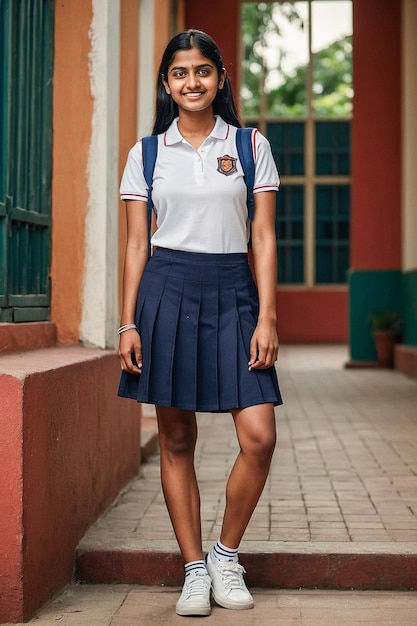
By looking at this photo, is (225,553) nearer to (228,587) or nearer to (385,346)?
(228,587)

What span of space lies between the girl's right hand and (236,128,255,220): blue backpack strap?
555mm

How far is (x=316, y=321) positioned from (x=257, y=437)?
18511 mm

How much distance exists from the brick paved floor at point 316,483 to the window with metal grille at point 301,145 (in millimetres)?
12941

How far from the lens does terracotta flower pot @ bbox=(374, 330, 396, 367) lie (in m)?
13.9

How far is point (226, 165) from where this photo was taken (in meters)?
3.25

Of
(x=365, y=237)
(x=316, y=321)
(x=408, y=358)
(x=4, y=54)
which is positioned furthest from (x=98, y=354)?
(x=316, y=321)

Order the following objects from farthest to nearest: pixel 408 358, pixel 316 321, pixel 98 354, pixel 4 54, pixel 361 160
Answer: pixel 316 321 → pixel 361 160 → pixel 408 358 → pixel 98 354 → pixel 4 54

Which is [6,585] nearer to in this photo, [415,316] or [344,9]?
[415,316]

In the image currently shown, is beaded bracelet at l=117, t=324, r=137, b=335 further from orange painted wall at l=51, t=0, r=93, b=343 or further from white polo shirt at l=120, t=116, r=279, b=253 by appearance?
orange painted wall at l=51, t=0, r=93, b=343

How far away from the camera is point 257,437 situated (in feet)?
10.6

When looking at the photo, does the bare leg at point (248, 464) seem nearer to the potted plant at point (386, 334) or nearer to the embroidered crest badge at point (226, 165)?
the embroidered crest badge at point (226, 165)

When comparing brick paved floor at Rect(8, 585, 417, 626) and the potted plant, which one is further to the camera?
the potted plant

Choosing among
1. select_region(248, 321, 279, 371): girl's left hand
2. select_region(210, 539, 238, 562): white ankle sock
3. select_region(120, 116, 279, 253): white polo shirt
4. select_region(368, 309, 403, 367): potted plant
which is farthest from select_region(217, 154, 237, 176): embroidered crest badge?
select_region(368, 309, 403, 367): potted plant

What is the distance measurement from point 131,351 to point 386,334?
10959 millimetres
